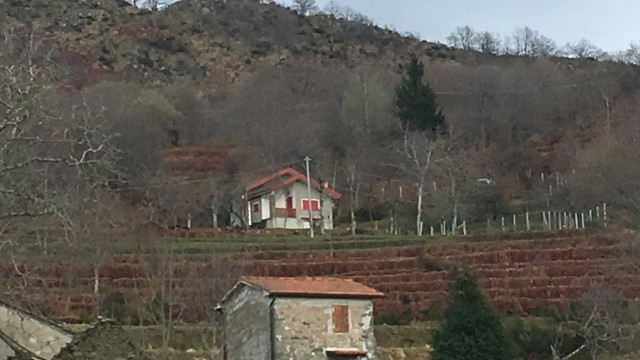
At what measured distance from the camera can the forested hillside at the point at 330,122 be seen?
62.4m

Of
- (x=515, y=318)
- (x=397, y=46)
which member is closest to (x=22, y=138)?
(x=515, y=318)

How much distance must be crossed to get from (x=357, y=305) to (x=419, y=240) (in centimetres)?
2467

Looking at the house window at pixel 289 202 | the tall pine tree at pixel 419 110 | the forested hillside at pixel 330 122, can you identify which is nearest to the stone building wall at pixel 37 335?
the forested hillside at pixel 330 122

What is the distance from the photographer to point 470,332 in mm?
25500

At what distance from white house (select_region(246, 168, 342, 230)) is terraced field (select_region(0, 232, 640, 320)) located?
1420cm

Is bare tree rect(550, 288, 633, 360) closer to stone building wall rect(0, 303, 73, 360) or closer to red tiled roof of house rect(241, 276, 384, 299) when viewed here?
red tiled roof of house rect(241, 276, 384, 299)

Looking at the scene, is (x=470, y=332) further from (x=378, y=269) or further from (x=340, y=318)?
(x=378, y=269)

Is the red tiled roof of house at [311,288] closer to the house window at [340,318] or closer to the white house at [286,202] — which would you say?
the house window at [340,318]

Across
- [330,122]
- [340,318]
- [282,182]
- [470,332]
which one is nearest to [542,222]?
[282,182]

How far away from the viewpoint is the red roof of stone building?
84.5ft

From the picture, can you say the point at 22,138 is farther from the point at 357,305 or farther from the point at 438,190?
the point at 438,190

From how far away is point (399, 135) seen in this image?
78688mm

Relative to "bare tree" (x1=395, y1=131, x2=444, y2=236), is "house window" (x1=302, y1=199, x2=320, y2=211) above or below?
below

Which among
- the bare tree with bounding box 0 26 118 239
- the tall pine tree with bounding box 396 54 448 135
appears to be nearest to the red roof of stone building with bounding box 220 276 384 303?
the bare tree with bounding box 0 26 118 239
